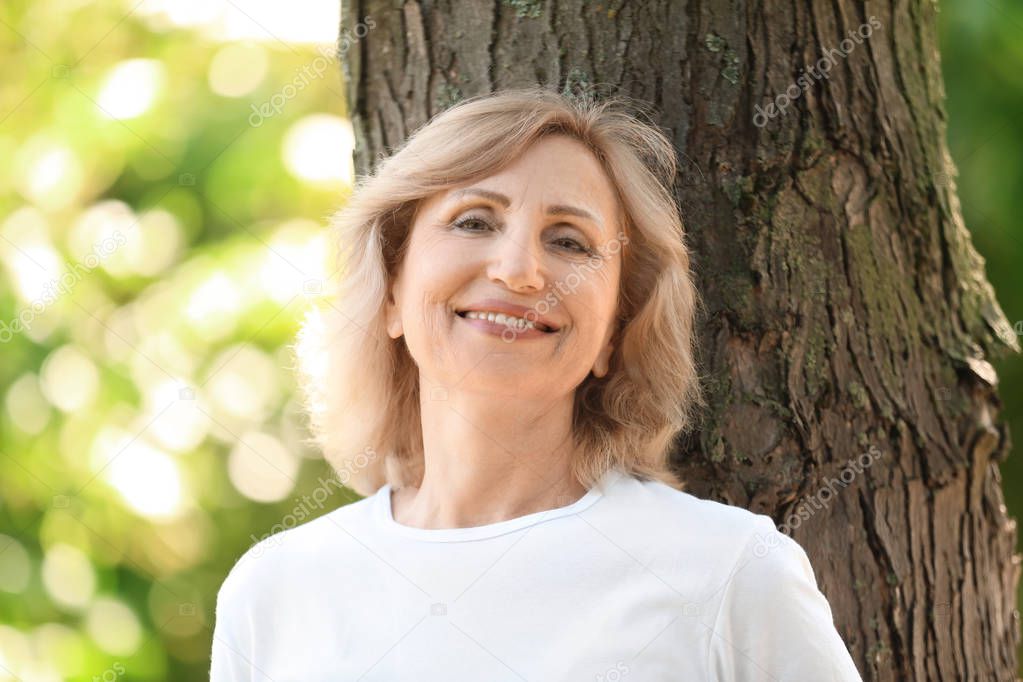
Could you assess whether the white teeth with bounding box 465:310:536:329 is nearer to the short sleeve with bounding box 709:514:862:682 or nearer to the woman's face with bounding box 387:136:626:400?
the woman's face with bounding box 387:136:626:400

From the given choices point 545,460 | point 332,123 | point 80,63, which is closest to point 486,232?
point 545,460

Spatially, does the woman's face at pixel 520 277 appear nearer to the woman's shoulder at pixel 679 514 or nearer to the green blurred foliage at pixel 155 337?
the woman's shoulder at pixel 679 514

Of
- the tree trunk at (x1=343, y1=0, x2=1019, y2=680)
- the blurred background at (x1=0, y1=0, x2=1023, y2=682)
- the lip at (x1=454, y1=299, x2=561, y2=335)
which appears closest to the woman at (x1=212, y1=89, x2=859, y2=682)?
the lip at (x1=454, y1=299, x2=561, y2=335)

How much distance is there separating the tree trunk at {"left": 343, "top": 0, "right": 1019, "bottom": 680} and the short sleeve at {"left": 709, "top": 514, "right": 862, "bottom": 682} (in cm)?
49

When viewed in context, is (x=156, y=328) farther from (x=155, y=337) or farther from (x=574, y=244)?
(x=574, y=244)

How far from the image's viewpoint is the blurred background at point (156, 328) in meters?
5.25

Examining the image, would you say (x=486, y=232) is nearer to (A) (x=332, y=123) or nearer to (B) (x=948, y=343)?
(B) (x=948, y=343)

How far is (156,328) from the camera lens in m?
5.35

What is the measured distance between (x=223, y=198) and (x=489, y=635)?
12.7 ft

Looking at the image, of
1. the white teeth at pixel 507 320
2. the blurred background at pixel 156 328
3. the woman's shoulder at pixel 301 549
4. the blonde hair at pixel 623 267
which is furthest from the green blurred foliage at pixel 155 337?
the white teeth at pixel 507 320

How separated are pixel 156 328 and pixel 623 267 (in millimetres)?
3447

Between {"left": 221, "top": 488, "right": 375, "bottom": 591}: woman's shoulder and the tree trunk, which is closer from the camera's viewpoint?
{"left": 221, "top": 488, "right": 375, "bottom": 591}: woman's shoulder

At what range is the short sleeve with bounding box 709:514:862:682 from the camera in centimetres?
198

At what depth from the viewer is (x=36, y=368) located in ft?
18.3
